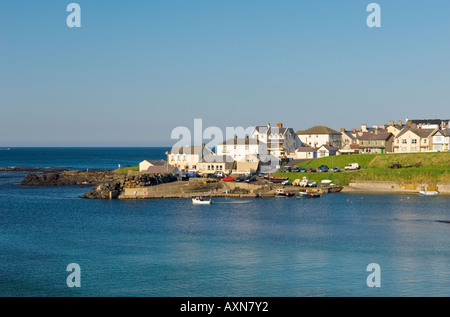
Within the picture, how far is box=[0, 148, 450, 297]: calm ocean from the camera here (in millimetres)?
44344

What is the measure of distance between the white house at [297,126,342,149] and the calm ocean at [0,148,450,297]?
198 feet

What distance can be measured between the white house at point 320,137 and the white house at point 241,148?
24.2 metres

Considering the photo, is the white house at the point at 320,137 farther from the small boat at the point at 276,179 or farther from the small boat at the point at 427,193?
the small boat at the point at 427,193

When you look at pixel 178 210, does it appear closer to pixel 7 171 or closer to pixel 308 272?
pixel 308 272

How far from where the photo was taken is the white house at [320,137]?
15200 cm

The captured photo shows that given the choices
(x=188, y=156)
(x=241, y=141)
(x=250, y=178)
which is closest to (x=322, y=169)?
(x=250, y=178)

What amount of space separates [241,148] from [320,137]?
30.3 meters

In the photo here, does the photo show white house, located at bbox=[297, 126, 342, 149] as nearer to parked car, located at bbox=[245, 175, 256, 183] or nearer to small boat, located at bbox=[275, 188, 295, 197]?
parked car, located at bbox=[245, 175, 256, 183]

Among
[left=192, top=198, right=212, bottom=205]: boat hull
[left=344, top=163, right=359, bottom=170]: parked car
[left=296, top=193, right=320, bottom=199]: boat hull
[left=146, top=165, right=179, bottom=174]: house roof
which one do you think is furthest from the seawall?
[left=146, top=165, right=179, bottom=174]: house roof

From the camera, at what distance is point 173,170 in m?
116

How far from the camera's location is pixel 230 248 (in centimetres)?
5697

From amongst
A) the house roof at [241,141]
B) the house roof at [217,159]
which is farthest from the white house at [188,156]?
the house roof at [241,141]
